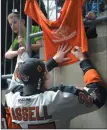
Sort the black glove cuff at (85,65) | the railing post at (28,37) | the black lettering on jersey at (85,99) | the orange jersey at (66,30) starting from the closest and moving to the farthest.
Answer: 1. the black lettering on jersey at (85,99)
2. the black glove cuff at (85,65)
3. the orange jersey at (66,30)
4. the railing post at (28,37)

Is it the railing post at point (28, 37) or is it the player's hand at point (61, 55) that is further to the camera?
the railing post at point (28, 37)

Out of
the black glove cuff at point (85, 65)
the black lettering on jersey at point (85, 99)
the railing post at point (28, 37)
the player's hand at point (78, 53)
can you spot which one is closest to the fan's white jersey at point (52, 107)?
the black lettering on jersey at point (85, 99)

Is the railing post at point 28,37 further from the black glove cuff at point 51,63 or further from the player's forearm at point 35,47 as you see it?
the black glove cuff at point 51,63

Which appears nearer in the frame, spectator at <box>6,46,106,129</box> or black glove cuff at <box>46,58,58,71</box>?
spectator at <box>6,46,106,129</box>

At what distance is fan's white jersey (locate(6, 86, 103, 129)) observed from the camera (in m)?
3.08

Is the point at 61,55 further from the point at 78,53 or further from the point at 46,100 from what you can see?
the point at 46,100

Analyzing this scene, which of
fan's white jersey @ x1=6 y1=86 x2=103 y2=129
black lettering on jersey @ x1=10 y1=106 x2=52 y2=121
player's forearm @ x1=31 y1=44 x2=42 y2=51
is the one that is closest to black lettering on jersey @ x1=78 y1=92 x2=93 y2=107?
fan's white jersey @ x1=6 y1=86 x2=103 y2=129

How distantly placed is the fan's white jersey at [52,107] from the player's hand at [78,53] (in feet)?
1.47

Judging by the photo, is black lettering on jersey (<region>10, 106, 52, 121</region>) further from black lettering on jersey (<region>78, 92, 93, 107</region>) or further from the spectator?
black lettering on jersey (<region>78, 92, 93, 107</region>)

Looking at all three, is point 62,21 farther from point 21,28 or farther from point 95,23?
point 21,28

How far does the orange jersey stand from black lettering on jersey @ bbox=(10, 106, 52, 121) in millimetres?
712

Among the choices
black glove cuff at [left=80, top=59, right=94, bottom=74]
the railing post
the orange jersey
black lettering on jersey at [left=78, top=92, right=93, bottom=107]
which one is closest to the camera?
black lettering on jersey at [left=78, top=92, right=93, bottom=107]

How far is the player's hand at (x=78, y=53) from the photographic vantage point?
11.4 feet

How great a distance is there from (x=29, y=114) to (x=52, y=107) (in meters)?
0.23
